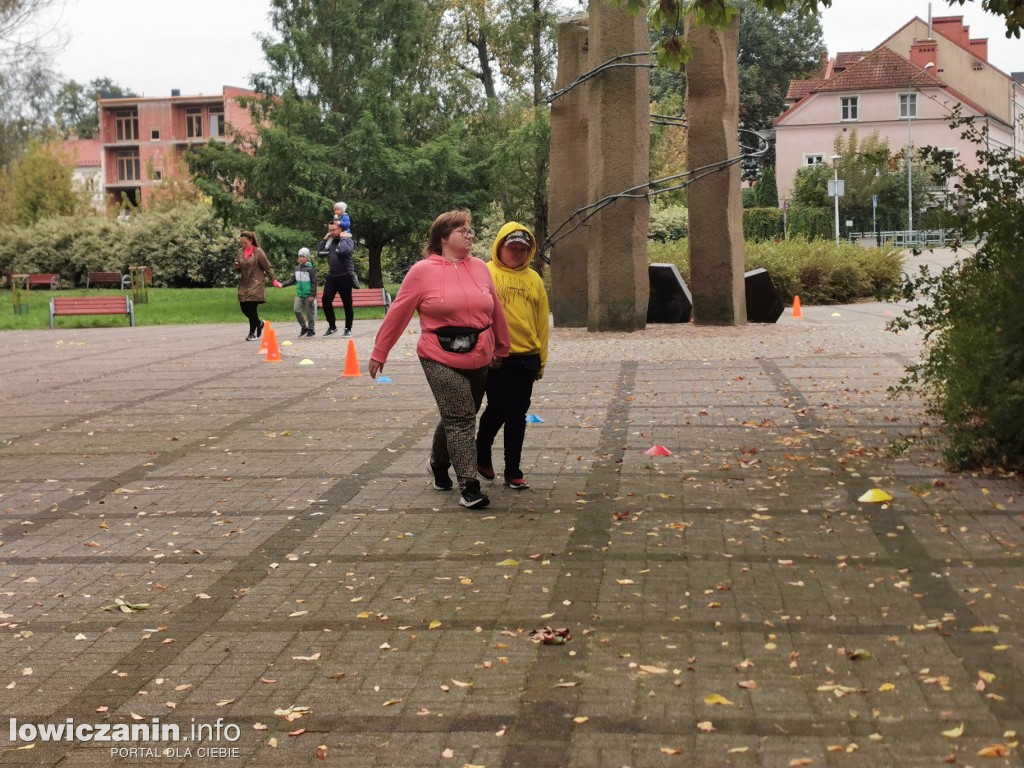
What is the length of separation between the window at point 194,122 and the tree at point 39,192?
48.3 meters

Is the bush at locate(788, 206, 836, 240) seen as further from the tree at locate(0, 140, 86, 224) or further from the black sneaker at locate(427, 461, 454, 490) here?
the black sneaker at locate(427, 461, 454, 490)

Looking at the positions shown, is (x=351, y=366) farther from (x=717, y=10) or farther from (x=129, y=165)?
(x=129, y=165)

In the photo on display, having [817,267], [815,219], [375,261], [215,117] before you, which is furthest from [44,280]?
[215,117]

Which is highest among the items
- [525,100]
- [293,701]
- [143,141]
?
[143,141]

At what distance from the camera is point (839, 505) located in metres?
7.89

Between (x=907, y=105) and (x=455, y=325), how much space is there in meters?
81.4

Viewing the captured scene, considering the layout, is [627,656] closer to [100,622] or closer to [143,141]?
[100,622]

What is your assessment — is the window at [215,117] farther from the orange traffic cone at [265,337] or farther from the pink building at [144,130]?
the orange traffic cone at [265,337]

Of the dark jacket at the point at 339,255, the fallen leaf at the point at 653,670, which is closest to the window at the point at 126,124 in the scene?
the dark jacket at the point at 339,255

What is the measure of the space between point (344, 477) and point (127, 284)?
4715 centimetres

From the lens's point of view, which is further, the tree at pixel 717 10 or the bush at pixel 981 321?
the tree at pixel 717 10

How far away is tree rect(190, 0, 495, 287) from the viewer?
3625 centimetres

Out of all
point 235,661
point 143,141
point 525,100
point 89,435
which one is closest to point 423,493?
point 235,661

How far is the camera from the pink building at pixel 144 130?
11544 centimetres
